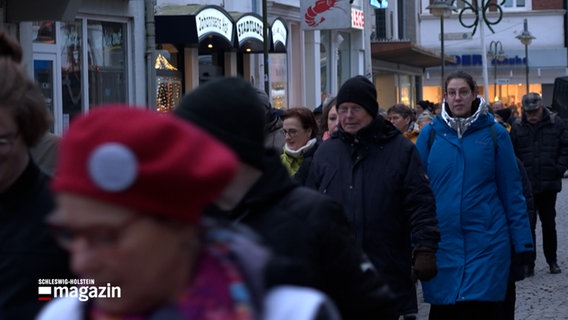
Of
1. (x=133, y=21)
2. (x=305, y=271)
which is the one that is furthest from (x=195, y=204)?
(x=133, y=21)

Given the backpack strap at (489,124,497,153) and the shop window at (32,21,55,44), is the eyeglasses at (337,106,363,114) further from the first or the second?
the shop window at (32,21,55,44)

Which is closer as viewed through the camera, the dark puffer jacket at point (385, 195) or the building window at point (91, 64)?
the dark puffer jacket at point (385, 195)

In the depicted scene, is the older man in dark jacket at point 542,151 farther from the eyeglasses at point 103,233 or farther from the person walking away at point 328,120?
the eyeglasses at point 103,233

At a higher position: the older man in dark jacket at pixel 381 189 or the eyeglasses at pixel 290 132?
the eyeglasses at pixel 290 132

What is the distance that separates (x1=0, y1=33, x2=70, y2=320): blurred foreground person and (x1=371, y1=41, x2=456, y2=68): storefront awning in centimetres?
3310

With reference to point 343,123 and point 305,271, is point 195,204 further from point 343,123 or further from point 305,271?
point 343,123

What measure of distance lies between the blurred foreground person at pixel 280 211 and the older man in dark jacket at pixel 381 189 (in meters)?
2.72

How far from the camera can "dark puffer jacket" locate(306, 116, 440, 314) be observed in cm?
618

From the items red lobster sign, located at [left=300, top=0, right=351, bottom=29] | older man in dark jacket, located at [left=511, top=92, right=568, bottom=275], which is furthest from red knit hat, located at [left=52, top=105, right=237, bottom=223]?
red lobster sign, located at [left=300, top=0, right=351, bottom=29]

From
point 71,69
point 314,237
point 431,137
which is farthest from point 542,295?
point 314,237

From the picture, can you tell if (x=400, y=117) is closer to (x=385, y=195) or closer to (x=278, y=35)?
(x=385, y=195)

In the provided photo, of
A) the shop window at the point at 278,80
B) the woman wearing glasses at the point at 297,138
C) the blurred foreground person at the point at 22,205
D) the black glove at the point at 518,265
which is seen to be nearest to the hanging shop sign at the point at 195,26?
the shop window at the point at 278,80

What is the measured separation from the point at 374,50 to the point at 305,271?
3471cm

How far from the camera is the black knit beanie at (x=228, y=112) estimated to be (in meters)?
2.89
